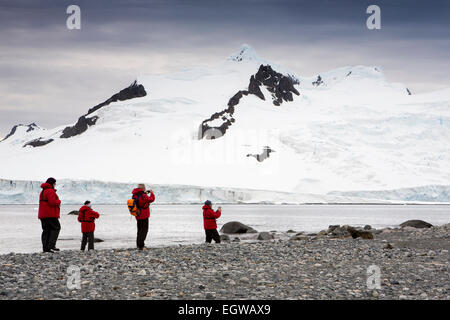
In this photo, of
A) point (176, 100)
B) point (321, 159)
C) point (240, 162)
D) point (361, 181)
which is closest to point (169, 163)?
point (240, 162)

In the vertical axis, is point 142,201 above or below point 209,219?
above

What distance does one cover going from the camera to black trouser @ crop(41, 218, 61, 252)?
44.7ft

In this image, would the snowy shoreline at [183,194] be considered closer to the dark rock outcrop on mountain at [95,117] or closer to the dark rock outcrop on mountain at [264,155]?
the dark rock outcrop on mountain at [264,155]

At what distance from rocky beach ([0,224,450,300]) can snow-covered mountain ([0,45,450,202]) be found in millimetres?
74156

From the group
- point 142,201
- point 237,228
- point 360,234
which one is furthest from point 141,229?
point 237,228

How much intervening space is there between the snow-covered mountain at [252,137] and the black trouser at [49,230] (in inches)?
3020

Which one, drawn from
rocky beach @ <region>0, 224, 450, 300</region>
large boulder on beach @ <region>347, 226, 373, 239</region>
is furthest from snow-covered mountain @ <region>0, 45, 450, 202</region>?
rocky beach @ <region>0, 224, 450, 300</region>

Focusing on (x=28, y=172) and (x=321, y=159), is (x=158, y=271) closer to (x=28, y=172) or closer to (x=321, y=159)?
(x=321, y=159)

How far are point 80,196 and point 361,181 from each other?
151ft

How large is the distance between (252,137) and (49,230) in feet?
335

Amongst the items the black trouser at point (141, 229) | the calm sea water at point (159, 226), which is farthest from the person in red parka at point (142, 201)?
the calm sea water at point (159, 226)

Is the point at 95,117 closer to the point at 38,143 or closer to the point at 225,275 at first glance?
the point at 38,143

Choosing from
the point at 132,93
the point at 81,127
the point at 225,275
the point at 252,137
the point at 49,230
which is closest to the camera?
the point at 225,275

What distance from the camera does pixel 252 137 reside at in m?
115
